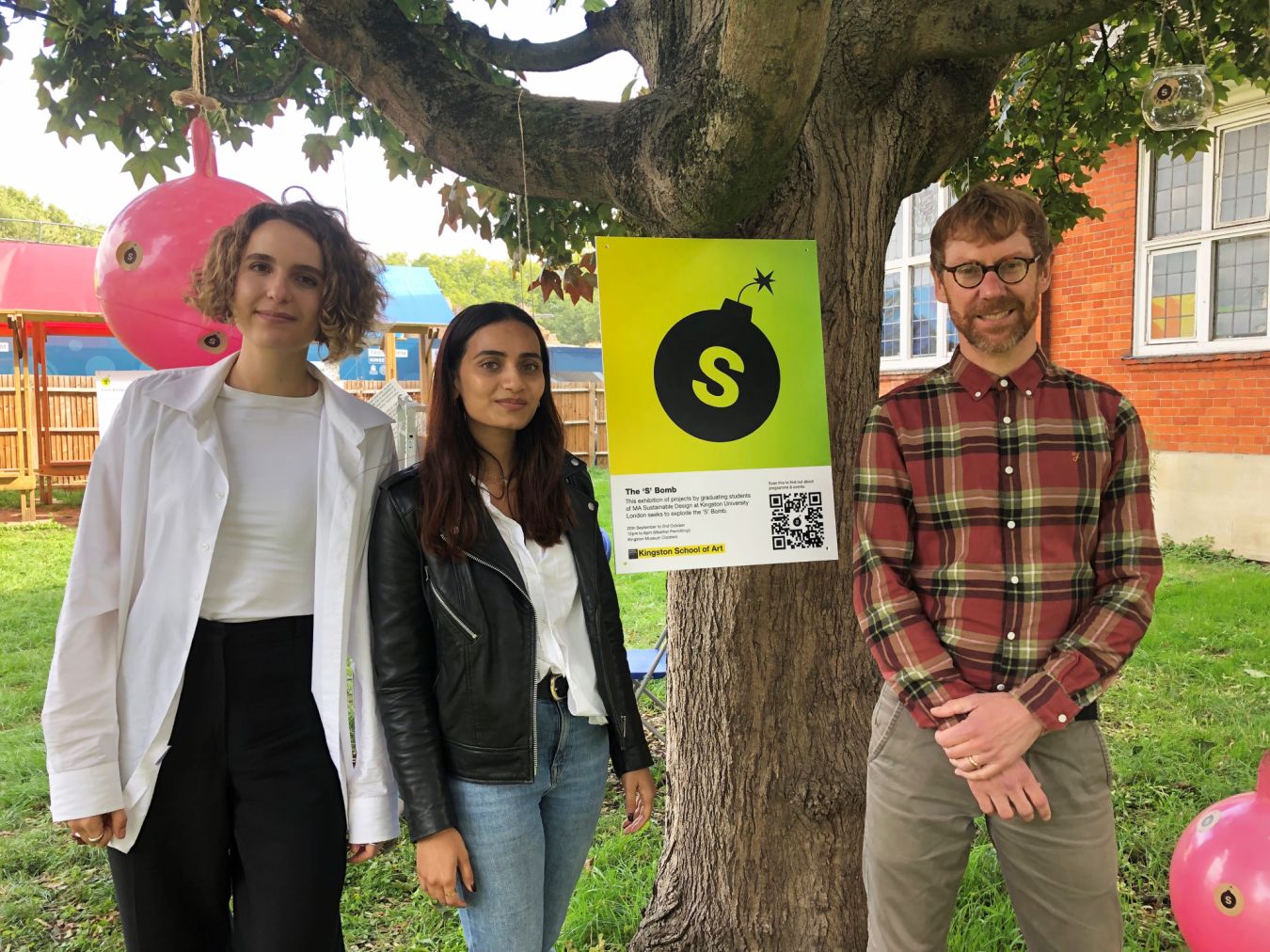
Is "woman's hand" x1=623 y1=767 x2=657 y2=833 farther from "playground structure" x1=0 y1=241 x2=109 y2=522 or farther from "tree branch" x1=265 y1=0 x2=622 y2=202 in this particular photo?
"playground structure" x1=0 y1=241 x2=109 y2=522

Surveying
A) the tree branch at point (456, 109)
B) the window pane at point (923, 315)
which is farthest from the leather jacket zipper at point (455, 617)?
the window pane at point (923, 315)

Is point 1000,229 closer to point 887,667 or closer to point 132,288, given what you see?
point 887,667

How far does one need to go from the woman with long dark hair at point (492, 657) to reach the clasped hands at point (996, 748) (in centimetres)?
67

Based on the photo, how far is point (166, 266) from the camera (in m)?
1.88

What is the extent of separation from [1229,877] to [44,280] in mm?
13093

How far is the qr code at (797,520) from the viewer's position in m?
1.89

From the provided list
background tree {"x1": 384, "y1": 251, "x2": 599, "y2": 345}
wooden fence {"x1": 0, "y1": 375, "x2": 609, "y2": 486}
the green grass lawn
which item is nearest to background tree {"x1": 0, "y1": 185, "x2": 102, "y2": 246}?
background tree {"x1": 384, "y1": 251, "x2": 599, "y2": 345}

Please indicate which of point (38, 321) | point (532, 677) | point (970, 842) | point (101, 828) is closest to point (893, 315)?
point (970, 842)

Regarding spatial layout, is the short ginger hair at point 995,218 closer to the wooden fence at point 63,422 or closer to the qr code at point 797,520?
the qr code at point 797,520

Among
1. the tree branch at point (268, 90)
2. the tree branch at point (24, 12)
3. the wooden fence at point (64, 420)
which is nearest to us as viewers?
the tree branch at point (24, 12)

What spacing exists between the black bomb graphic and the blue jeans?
0.69 meters

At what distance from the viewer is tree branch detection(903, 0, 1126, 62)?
1.81 meters

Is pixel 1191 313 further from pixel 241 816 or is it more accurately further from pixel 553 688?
pixel 241 816

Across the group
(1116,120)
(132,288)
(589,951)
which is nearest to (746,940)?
(589,951)
